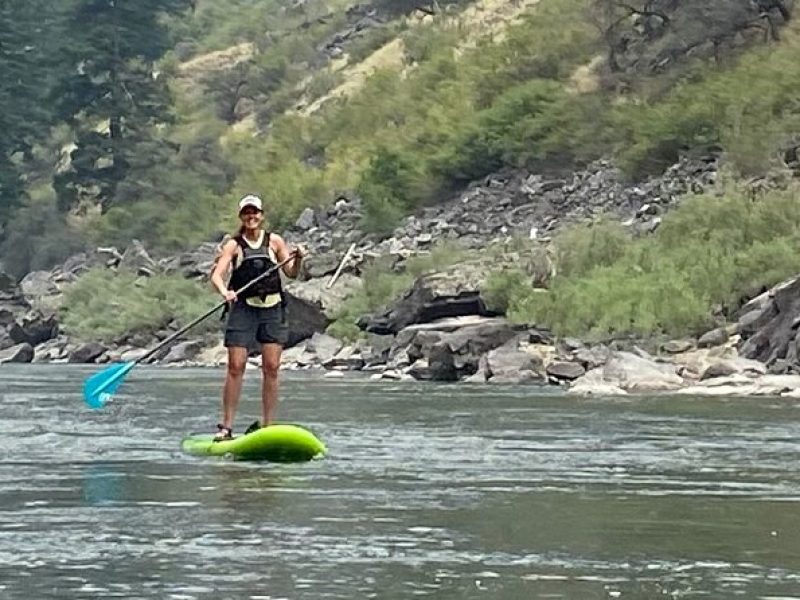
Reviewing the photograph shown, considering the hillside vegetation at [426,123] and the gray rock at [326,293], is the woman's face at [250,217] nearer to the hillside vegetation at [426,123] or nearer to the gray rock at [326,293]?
the hillside vegetation at [426,123]

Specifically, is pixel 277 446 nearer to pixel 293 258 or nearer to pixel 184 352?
pixel 293 258

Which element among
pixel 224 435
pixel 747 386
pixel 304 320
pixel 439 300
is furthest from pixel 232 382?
pixel 304 320

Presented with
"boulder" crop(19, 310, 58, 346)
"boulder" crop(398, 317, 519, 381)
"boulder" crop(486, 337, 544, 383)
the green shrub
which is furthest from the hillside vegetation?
"boulder" crop(19, 310, 58, 346)

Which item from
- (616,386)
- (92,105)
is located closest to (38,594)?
(616,386)

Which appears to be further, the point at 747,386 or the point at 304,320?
the point at 304,320

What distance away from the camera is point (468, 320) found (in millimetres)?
30844

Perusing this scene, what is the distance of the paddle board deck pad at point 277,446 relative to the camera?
447 inches

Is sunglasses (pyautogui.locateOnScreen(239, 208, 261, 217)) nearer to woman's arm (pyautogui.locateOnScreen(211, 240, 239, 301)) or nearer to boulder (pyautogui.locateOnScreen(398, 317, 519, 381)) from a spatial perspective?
woman's arm (pyautogui.locateOnScreen(211, 240, 239, 301))

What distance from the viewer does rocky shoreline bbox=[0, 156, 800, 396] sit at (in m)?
24.5

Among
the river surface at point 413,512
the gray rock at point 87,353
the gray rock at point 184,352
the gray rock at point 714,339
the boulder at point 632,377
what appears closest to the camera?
the river surface at point 413,512

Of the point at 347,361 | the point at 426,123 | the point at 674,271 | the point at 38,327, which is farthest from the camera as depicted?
the point at 426,123

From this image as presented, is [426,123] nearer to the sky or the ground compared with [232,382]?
nearer to the sky

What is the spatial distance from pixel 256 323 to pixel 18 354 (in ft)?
105

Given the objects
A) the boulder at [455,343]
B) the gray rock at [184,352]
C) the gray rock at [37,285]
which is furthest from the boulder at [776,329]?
the gray rock at [37,285]
